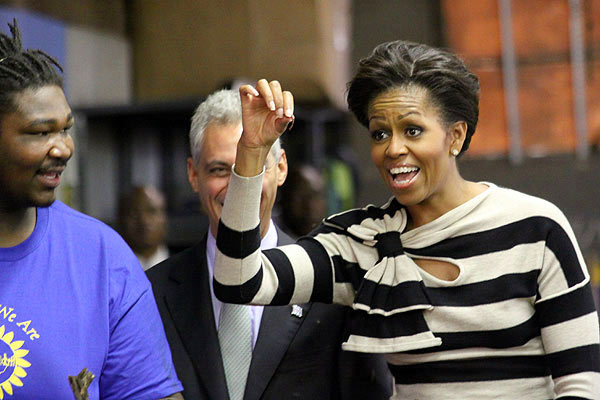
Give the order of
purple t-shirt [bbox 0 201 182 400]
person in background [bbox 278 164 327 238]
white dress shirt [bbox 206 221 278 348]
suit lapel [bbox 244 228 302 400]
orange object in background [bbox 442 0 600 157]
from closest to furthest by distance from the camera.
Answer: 1. purple t-shirt [bbox 0 201 182 400]
2. suit lapel [bbox 244 228 302 400]
3. white dress shirt [bbox 206 221 278 348]
4. person in background [bbox 278 164 327 238]
5. orange object in background [bbox 442 0 600 157]

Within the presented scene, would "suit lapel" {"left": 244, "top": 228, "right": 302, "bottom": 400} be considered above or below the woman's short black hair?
below

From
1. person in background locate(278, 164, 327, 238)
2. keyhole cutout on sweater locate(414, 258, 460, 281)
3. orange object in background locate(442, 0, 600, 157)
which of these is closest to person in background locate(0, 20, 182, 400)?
keyhole cutout on sweater locate(414, 258, 460, 281)

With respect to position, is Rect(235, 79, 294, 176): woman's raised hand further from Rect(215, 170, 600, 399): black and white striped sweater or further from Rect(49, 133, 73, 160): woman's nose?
Rect(49, 133, 73, 160): woman's nose

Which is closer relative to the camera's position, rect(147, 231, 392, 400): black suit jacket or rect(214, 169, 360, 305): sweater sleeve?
rect(214, 169, 360, 305): sweater sleeve

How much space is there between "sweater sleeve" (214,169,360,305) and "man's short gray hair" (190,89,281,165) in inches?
13.1

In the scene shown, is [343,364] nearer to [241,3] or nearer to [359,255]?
[359,255]

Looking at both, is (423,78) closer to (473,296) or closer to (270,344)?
(473,296)

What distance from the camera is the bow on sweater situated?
183 centimetres

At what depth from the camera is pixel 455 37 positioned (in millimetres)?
6516

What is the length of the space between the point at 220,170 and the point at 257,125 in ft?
1.24

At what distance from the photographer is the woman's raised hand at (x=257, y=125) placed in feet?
5.81

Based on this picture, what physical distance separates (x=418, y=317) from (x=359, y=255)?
20 cm

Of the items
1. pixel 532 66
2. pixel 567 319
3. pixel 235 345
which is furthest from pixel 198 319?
pixel 532 66

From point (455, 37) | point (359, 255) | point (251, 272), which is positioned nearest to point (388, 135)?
point (359, 255)
